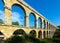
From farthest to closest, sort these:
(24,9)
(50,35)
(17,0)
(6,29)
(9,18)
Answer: (50,35), (24,9), (17,0), (9,18), (6,29)

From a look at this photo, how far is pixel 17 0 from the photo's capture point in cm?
2050

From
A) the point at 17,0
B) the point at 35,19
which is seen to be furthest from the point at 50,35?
the point at 17,0

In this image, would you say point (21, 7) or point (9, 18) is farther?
point (21, 7)

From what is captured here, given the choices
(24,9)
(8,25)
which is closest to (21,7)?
(24,9)

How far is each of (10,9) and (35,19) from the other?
33.1 feet

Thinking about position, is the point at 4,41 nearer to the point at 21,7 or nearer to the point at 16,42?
the point at 16,42

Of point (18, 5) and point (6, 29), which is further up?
point (18, 5)

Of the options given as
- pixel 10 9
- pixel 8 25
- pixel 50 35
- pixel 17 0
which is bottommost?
pixel 50 35

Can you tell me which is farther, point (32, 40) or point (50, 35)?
point (50, 35)

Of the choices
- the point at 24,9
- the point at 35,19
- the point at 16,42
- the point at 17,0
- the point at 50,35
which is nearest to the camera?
the point at 16,42

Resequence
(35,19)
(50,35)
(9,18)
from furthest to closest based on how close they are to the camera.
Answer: (50,35)
(35,19)
(9,18)

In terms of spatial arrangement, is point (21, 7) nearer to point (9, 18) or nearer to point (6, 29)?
point (9, 18)

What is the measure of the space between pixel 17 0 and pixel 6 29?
19.6ft

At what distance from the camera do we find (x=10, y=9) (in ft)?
60.9
